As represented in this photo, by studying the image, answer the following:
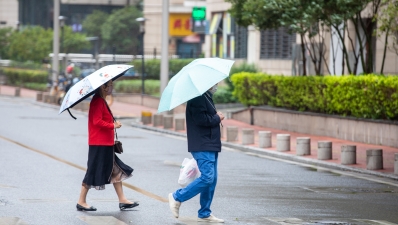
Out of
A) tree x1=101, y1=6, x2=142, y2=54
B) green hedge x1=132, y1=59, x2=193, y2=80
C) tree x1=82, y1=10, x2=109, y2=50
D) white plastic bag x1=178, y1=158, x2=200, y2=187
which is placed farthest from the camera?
tree x1=82, y1=10, x2=109, y2=50

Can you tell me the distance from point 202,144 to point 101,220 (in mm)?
1574

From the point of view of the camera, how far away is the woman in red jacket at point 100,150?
490 inches

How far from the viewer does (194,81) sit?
11.4m

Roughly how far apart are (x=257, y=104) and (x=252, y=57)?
43.7ft

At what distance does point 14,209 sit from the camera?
12.4m

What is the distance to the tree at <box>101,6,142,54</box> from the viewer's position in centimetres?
7975

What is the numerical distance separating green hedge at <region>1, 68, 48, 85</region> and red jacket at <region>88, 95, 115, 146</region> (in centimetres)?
4566

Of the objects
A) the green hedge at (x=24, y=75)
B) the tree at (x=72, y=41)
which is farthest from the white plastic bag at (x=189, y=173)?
the tree at (x=72, y=41)

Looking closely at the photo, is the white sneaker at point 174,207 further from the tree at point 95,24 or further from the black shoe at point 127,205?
the tree at point 95,24

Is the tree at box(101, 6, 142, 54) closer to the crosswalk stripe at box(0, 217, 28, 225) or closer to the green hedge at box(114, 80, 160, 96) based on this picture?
the green hedge at box(114, 80, 160, 96)

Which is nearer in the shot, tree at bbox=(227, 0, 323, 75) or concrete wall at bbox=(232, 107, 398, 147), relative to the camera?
concrete wall at bbox=(232, 107, 398, 147)

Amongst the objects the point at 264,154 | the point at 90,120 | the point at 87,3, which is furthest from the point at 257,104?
the point at 87,3

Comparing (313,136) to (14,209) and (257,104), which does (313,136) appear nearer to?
(257,104)

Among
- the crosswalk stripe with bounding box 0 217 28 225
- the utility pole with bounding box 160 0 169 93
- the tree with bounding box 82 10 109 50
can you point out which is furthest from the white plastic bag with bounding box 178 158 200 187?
the tree with bounding box 82 10 109 50
